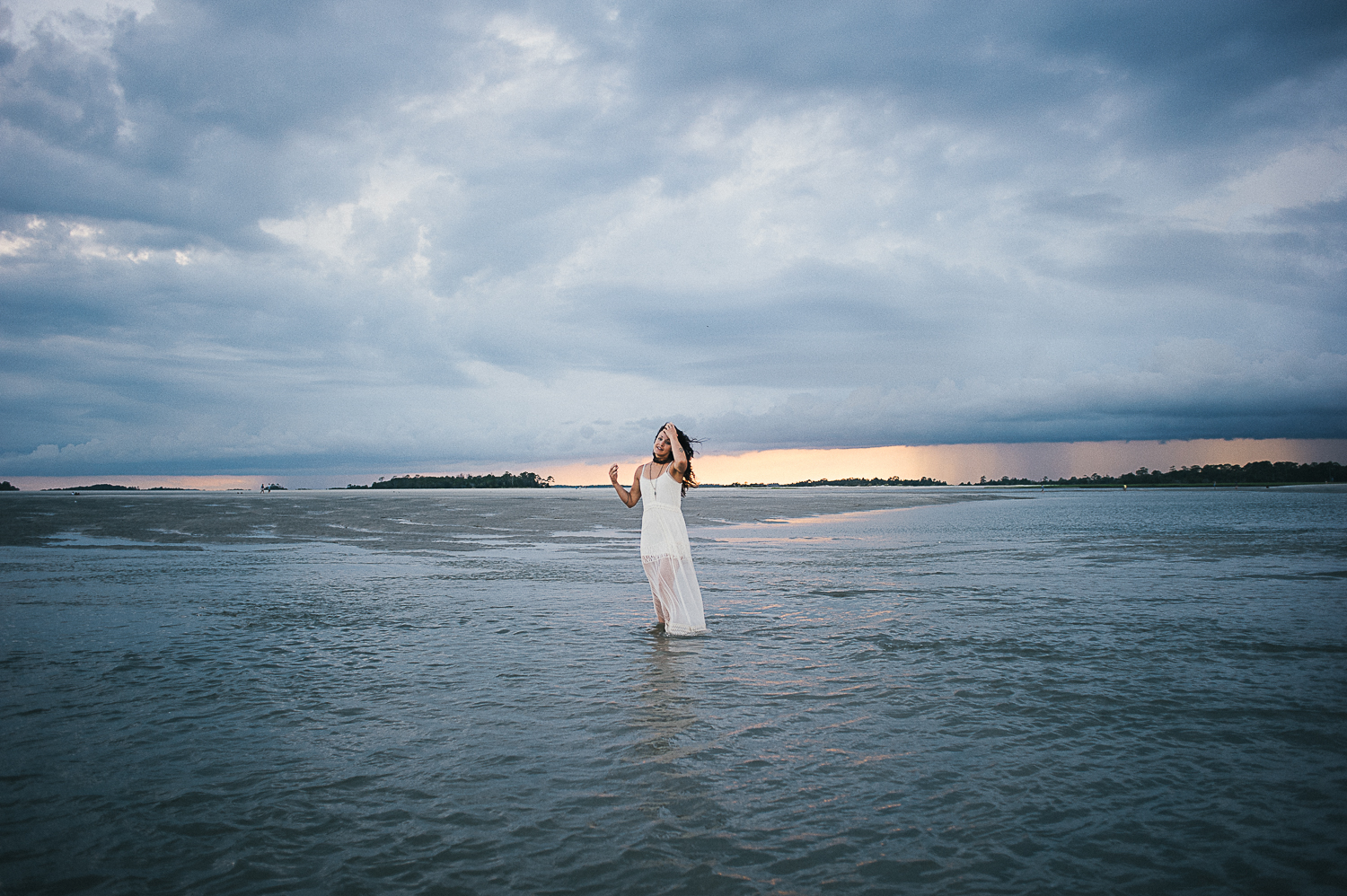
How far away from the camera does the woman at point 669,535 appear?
11227mm

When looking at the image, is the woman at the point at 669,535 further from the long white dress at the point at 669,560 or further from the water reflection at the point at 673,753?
the water reflection at the point at 673,753

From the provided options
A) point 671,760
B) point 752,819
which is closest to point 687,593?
point 671,760

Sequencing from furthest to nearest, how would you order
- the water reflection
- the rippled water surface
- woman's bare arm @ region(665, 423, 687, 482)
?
woman's bare arm @ region(665, 423, 687, 482)
the water reflection
the rippled water surface

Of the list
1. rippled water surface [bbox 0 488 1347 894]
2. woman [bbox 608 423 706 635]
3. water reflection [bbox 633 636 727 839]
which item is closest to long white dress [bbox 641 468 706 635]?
woman [bbox 608 423 706 635]

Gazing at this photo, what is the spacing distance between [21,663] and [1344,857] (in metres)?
13.7

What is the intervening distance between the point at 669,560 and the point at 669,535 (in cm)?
40

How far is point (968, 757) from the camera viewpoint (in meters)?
6.06

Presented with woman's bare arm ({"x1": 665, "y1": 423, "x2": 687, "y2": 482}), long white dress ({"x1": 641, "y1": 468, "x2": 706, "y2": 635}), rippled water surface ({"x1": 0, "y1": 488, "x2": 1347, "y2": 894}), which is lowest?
rippled water surface ({"x1": 0, "y1": 488, "x2": 1347, "y2": 894})

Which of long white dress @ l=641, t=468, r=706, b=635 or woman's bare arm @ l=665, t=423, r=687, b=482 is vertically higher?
woman's bare arm @ l=665, t=423, r=687, b=482

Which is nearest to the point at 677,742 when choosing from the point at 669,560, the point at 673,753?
the point at 673,753

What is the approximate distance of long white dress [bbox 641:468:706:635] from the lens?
11219 millimetres

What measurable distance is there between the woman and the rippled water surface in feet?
1.62

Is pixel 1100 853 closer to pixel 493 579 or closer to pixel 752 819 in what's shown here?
pixel 752 819

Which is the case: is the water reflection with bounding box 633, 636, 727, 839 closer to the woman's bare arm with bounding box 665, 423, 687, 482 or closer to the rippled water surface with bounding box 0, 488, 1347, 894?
the rippled water surface with bounding box 0, 488, 1347, 894
